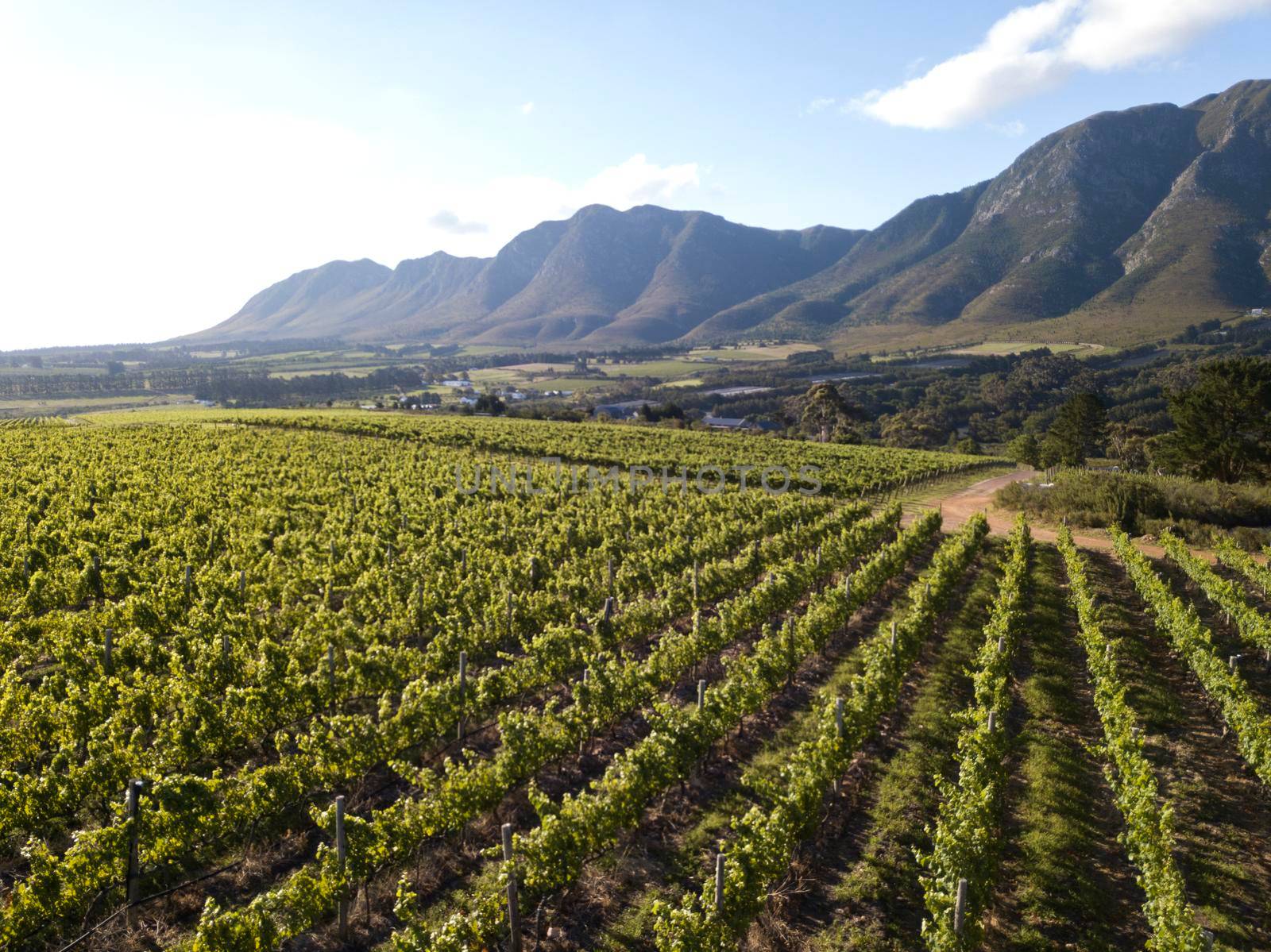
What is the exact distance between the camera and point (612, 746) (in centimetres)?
1250

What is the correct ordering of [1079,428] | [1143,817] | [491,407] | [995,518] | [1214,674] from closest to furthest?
[1143,817]
[1214,674]
[995,518]
[1079,428]
[491,407]

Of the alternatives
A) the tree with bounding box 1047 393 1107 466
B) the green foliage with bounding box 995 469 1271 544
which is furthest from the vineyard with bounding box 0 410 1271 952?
the tree with bounding box 1047 393 1107 466

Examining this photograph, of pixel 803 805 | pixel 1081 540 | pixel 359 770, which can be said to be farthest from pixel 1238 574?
pixel 359 770

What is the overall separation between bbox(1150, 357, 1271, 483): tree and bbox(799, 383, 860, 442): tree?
4089cm

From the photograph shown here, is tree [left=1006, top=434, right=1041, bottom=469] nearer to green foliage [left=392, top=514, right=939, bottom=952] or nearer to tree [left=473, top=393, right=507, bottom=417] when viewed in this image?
green foliage [left=392, top=514, right=939, bottom=952]

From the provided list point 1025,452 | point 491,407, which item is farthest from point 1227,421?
point 491,407

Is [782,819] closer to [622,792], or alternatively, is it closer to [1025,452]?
[622,792]

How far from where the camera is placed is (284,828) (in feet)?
32.4

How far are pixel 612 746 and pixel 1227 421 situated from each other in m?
45.4

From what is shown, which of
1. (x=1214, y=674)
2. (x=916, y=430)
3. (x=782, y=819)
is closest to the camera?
(x=782, y=819)

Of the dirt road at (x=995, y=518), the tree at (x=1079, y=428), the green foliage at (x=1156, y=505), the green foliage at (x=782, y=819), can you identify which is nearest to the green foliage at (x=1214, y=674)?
the green foliage at (x=782, y=819)

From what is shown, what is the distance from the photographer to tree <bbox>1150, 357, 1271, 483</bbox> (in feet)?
125

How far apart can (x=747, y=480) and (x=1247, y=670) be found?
27.5 m

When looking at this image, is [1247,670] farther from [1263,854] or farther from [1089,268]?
[1089,268]
